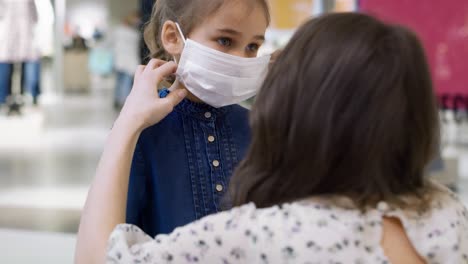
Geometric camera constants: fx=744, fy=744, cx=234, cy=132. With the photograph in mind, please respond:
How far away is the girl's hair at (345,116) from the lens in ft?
3.01

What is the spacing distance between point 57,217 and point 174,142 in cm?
305

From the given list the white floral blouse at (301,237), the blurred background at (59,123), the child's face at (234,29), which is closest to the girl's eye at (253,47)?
the child's face at (234,29)

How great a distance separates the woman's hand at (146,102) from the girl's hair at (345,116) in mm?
241

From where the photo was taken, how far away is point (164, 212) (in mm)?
1384

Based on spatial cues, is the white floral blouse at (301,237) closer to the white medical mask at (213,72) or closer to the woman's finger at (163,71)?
the woman's finger at (163,71)

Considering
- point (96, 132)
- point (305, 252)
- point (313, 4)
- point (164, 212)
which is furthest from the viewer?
point (96, 132)

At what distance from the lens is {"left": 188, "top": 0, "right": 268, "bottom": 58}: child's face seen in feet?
4.66

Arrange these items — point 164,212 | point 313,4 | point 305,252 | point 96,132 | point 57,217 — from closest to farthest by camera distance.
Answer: point 305,252 → point 164,212 → point 57,217 → point 313,4 → point 96,132

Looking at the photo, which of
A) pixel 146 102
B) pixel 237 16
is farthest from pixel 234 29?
pixel 146 102

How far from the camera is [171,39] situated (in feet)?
4.96

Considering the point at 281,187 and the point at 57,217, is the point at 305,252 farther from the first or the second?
the point at 57,217

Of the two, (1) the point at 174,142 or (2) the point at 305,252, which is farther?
(1) the point at 174,142

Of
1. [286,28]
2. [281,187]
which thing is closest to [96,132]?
[286,28]

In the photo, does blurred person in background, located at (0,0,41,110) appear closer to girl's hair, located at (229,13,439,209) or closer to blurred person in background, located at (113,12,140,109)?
blurred person in background, located at (113,12,140,109)
